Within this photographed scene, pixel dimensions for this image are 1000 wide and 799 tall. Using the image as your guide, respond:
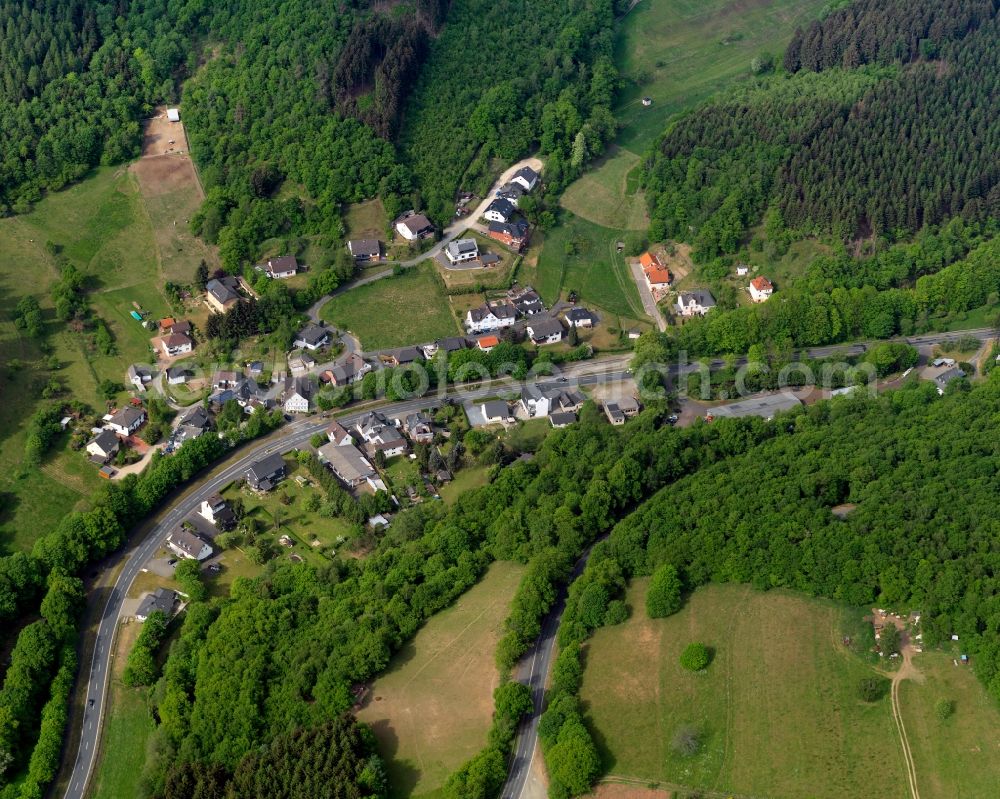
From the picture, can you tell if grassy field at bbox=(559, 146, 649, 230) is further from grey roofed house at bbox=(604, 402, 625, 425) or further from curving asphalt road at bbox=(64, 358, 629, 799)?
grey roofed house at bbox=(604, 402, 625, 425)

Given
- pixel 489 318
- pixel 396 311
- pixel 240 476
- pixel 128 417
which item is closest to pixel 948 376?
pixel 489 318

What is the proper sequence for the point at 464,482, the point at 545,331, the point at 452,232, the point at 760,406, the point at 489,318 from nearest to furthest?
the point at 464,482 < the point at 760,406 < the point at 545,331 < the point at 489,318 < the point at 452,232

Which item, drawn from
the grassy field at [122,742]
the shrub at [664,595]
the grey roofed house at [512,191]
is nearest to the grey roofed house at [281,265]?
the grey roofed house at [512,191]

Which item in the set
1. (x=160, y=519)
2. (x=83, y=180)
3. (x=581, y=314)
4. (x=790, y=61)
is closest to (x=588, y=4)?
(x=790, y=61)

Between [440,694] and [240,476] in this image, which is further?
[240,476]

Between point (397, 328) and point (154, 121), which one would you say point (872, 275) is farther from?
point (154, 121)

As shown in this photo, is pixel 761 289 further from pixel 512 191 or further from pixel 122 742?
pixel 122 742

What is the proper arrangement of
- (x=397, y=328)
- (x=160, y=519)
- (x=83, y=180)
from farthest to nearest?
(x=83, y=180) → (x=397, y=328) → (x=160, y=519)

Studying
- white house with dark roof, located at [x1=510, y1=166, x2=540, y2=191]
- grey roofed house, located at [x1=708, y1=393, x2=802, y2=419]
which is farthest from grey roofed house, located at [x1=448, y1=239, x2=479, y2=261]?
grey roofed house, located at [x1=708, y1=393, x2=802, y2=419]
